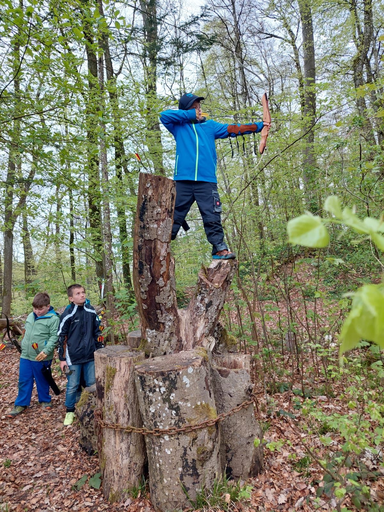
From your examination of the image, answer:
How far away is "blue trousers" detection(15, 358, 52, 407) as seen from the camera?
4.75 m

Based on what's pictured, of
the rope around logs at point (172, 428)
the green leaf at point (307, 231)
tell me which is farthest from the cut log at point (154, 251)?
the green leaf at point (307, 231)

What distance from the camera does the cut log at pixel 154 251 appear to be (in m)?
2.95

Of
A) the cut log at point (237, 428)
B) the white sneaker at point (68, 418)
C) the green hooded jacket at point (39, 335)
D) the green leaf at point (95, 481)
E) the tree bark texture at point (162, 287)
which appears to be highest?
the tree bark texture at point (162, 287)

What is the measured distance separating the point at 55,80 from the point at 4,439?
4.94 m

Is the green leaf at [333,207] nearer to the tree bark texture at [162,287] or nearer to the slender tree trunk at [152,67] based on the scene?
the tree bark texture at [162,287]

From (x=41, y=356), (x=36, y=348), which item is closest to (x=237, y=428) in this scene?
(x=41, y=356)

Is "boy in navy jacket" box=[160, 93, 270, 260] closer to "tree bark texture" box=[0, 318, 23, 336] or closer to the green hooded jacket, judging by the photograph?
the green hooded jacket

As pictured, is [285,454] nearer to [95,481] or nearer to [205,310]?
[205,310]

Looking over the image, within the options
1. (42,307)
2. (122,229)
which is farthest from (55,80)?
(122,229)

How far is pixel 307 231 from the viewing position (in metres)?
0.53

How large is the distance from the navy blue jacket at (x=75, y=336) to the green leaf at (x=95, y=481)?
1.50 metres

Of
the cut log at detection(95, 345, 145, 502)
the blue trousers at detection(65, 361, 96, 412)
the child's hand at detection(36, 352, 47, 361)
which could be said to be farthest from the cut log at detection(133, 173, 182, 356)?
the child's hand at detection(36, 352, 47, 361)

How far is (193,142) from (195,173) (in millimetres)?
416

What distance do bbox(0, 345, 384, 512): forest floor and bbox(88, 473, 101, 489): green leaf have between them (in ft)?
0.11
